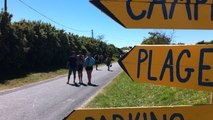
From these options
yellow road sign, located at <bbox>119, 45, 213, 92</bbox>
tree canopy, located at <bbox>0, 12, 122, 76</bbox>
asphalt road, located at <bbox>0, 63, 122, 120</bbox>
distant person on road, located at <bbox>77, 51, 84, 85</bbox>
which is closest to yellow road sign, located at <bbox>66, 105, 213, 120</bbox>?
yellow road sign, located at <bbox>119, 45, 213, 92</bbox>

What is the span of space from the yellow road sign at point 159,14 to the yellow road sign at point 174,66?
16cm

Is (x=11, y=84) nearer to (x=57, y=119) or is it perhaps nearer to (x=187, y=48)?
(x=57, y=119)

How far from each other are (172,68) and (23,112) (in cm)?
1131

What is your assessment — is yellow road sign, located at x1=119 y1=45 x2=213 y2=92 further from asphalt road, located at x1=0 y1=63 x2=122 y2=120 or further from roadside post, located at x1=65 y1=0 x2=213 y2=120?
asphalt road, located at x1=0 y1=63 x2=122 y2=120

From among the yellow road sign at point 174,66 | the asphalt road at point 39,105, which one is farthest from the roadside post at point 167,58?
the asphalt road at point 39,105

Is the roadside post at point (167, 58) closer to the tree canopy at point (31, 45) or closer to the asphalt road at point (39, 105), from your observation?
the asphalt road at point (39, 105)

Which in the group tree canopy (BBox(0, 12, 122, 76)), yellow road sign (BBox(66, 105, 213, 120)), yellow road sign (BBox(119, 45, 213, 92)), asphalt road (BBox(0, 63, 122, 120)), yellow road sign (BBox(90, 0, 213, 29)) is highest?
tree canopy (BBox(0, 12, 122, 76))

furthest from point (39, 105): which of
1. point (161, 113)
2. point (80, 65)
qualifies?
point (161, 113)

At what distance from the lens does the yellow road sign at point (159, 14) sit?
306 cm

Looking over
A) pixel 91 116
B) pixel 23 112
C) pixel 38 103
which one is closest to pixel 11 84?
pixel 38 103

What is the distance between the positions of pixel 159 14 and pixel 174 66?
1.20ft

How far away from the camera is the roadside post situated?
3061mm

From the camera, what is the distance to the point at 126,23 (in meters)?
3.07

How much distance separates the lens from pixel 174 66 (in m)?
3.07
